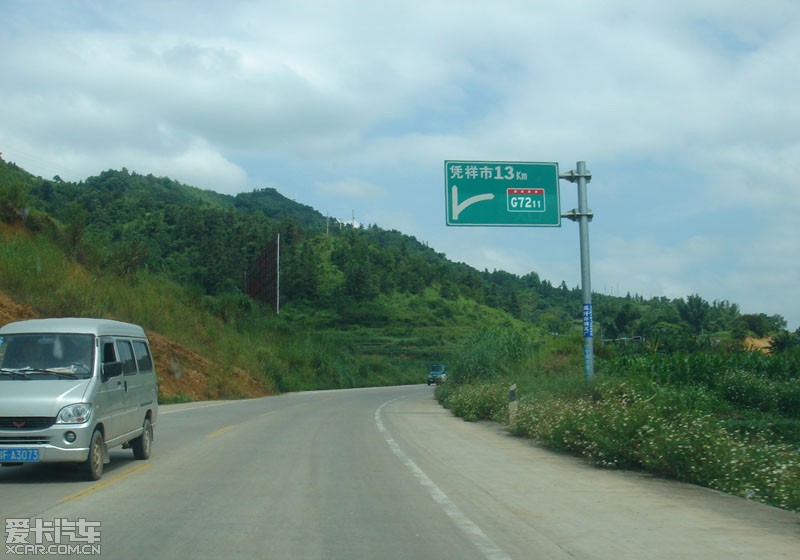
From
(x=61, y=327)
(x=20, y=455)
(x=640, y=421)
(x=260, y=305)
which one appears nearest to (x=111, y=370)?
(x=61, y=327)

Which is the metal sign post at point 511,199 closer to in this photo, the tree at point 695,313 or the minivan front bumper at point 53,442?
the minivan front bumper at point 53,442

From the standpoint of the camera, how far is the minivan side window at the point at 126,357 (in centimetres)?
1320

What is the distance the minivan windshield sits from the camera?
1165cm

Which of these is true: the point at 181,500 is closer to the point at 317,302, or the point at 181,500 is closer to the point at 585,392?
the point at 585,392

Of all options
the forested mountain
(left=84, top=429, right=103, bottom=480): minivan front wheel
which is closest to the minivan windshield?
(left=84, top=429, right=103, bottom=480): minivan front wheel

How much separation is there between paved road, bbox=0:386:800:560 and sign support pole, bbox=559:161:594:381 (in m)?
5.48

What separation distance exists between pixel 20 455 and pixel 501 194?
1408 centimetres

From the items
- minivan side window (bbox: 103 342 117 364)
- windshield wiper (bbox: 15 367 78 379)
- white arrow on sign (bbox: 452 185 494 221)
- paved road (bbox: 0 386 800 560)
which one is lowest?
paved road (bbox: 0 386 800 560)

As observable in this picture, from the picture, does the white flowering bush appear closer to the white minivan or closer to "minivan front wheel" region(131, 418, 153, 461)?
"minivan front wheel" region(131, 418, 153, 461)

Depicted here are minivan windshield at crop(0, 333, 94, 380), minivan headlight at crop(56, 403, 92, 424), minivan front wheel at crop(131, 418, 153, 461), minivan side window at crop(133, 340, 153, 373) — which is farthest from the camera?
minivan side window at crop(133, 340, 153, 373)

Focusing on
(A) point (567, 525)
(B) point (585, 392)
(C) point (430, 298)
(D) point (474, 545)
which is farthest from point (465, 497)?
(C) point (430, 298)

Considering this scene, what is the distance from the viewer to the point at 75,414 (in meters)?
11.1

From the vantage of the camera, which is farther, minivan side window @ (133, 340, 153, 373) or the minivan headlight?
minivan side window @ (133, 340, 153, 373)

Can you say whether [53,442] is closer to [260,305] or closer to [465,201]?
[465,201]
